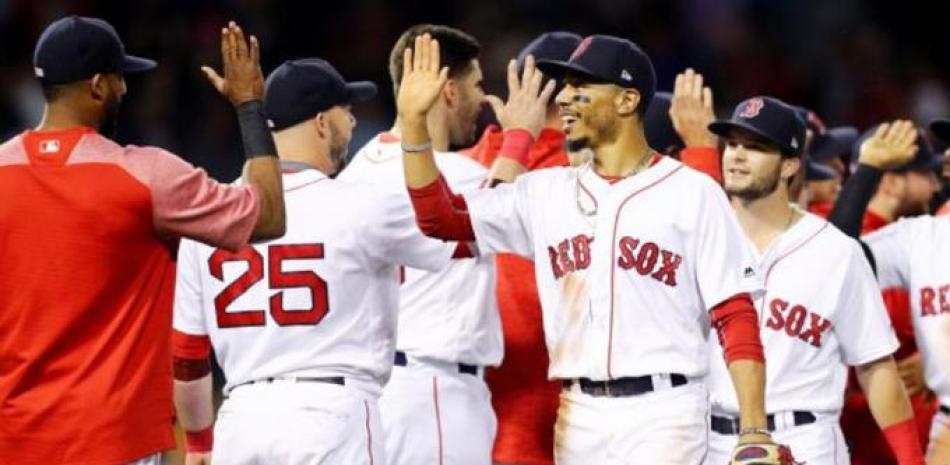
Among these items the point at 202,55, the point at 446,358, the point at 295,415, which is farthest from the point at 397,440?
the point at 202,55

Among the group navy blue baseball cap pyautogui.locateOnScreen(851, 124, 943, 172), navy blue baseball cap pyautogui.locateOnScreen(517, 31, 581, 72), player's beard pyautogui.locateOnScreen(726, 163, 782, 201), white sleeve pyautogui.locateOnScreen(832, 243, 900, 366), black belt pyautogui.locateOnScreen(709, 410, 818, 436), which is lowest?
black belt pyautogui.locateOnScreen(709, 410, 818, 436)

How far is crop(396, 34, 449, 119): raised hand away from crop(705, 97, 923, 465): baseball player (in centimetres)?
128

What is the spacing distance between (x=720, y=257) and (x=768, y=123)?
122cm

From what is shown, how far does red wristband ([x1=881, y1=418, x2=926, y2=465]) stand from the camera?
23.5ft

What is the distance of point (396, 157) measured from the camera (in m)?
7.87

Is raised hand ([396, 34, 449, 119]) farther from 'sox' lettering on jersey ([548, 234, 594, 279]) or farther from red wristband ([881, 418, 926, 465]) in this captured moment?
red wristband ([881, 418, 926, 465])

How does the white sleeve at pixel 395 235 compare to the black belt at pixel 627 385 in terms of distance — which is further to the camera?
the white sleeve at pixel 395 235

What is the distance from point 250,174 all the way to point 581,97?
127cm

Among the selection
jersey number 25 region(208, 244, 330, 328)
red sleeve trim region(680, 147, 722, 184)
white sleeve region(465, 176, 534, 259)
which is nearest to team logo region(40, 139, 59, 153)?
jersey number 25 region(208, 244, 330, 328)

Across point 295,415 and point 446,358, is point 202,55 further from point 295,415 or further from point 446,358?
point 295,415

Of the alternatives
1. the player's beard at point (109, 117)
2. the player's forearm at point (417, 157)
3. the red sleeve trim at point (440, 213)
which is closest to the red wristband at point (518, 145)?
the red sleeve trim at point (440, 213)

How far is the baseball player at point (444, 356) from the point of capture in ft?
25.0

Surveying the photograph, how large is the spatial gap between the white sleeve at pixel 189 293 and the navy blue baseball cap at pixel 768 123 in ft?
6.30

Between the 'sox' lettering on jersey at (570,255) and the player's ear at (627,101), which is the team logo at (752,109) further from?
the 'sox' lettering on jersey at (570,255)
